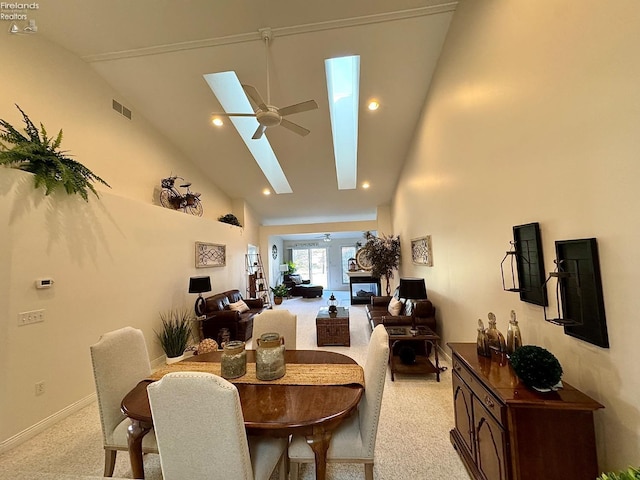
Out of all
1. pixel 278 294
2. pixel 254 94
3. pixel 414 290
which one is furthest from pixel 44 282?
pixel 278 294

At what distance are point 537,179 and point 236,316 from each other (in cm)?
448

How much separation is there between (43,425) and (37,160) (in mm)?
2453

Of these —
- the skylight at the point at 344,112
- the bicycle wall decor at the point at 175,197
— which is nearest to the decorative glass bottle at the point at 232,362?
the skylight at the point at 344,112

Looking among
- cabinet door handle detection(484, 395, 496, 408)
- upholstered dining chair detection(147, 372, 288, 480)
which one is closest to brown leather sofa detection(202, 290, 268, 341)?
upholstered dining chair detection(147, 372, 288, 480)

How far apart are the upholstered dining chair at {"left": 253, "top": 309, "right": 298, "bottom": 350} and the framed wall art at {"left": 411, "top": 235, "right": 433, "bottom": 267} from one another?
2.93 meters

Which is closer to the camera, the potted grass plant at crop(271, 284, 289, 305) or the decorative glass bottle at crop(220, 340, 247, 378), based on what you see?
the decorative glass bottle at crop(220, 340, 247, 378)

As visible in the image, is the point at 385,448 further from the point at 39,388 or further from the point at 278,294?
the point at 278,294

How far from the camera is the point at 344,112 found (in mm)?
5062

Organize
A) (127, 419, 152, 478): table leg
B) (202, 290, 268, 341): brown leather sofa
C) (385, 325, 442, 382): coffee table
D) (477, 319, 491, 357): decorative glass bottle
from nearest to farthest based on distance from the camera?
(127, 419, 152, 478): table leg, (477, 319, 491, 357): decorative glass bottle, (385, 325, 442, 382): coffee table, (202, 290, 268, 341): brown leather sofa

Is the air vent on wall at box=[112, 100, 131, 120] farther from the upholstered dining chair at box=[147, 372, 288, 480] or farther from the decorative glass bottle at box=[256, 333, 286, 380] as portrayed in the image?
the upholstered dining chair at box=[147, 372, 288, 480]

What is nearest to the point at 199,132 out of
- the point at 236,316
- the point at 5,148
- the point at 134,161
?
the point at 134,161

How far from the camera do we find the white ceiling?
2.82m

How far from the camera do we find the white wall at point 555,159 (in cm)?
125

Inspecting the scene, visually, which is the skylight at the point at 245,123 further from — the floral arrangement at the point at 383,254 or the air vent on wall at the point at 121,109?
the floral arrangement at the point at 383,254
